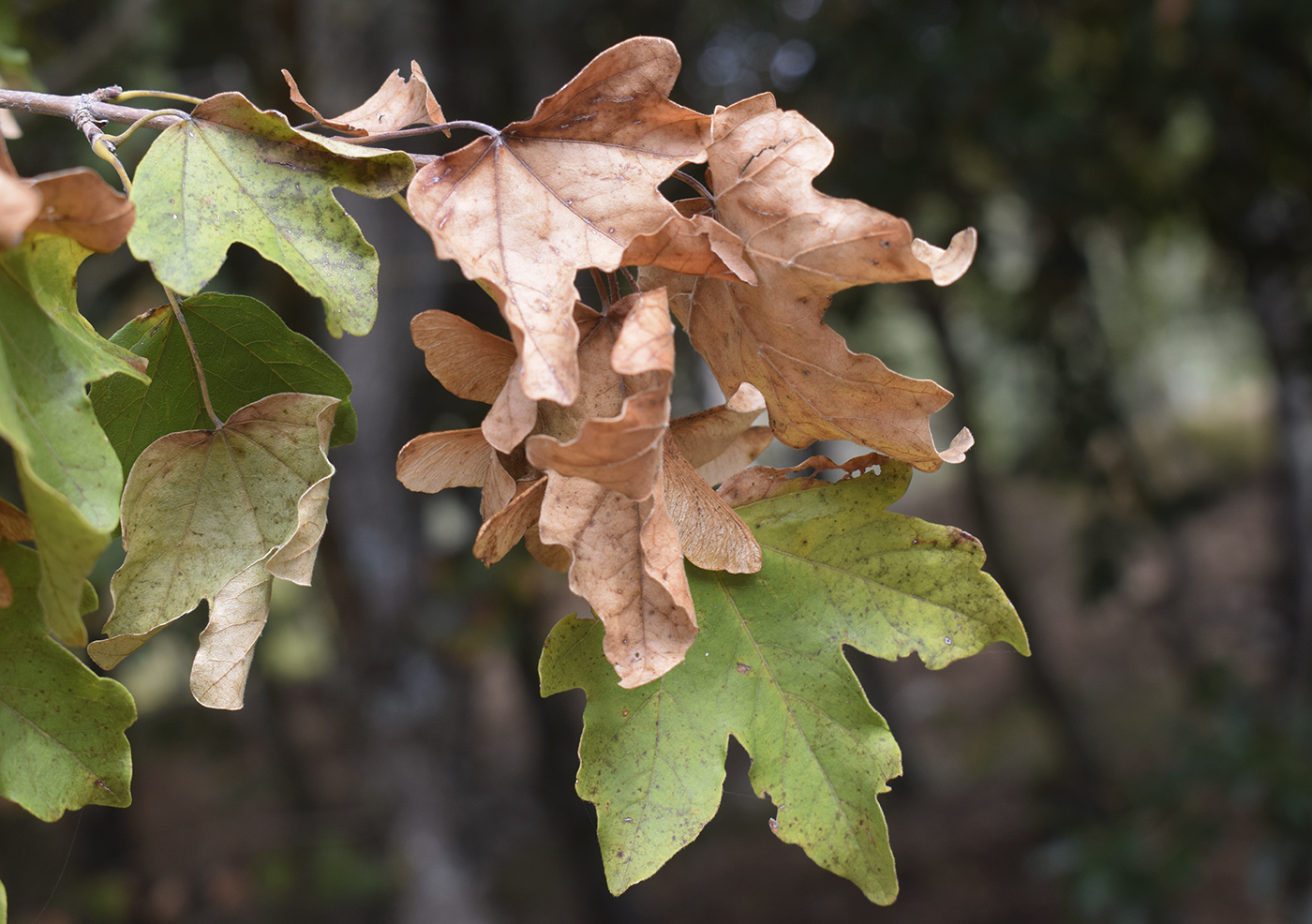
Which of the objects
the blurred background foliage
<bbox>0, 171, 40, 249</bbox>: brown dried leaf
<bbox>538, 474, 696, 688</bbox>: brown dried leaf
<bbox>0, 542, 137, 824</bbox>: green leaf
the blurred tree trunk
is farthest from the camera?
the blurred tree trunk

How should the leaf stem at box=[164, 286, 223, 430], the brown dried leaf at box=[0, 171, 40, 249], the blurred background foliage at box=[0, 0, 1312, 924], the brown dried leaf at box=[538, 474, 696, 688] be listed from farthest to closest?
1. the blurred background foliage at box=[0, 0, 1312, 924]
2. the leaf stem at box=[164, 286, 223, 430]
3. the brown dried leaf at box=[538, 474, 696, 688]
4. the brown dried leaf at box=[0, 171, 40, 249]

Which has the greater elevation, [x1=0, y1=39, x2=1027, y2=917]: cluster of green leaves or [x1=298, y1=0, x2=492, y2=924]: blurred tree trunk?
[x1=0, y1=39, x2=1027, y2=917]: cluster of green leaves

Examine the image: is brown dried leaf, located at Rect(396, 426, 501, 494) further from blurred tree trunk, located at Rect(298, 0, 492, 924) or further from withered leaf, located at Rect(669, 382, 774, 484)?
blurred tree trunk, located at Rect(298, 0, 492, 924)

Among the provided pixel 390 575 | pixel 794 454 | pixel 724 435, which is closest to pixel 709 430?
pixel 724 435

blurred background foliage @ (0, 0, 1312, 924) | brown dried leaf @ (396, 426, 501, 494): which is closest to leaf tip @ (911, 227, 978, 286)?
brown dried leaf @ (396, 426, 501, 494)

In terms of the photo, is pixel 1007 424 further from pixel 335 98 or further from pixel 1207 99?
pixel 335 98

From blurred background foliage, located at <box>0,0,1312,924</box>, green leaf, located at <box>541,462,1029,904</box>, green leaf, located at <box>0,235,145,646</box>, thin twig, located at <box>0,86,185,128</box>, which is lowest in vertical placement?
blurred background foliage, located at <box>0,0,1312,924</box>

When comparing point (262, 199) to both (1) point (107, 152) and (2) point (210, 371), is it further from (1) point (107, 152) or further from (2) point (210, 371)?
(2) point (210, 371)
